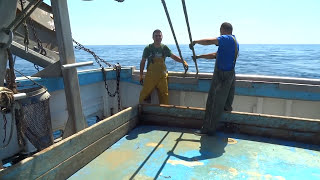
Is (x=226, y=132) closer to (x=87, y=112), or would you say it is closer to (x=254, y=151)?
(x=254, y=151)

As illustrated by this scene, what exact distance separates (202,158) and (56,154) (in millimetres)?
1780

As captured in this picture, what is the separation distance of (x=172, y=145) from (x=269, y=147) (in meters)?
1.37

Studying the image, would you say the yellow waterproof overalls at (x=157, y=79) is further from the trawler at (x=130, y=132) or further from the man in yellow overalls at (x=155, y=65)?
the trawler at (x=130, y=132)

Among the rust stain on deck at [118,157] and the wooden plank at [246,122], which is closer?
the rust stain on deck at [118,157]

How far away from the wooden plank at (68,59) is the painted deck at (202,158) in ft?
2.69

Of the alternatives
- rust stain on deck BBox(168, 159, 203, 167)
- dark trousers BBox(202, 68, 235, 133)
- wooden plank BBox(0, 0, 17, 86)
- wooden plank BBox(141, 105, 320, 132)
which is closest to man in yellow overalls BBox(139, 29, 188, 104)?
wooden plank BBox(141, 105, 320, 132)

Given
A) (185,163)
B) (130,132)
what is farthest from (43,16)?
(185,163)

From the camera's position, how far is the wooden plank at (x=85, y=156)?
285 cm

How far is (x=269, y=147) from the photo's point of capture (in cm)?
367

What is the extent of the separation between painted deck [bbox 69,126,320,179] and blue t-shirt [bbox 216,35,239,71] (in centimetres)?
110

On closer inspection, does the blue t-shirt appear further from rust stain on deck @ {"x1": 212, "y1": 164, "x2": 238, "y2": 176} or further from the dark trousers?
rust stain on deck @ {"x1": 212, "y1": 164, "x2": 238, "y2": 176}

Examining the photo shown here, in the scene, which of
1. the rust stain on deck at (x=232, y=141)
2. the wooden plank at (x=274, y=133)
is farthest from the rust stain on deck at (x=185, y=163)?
the wooden plank at (x=274, y=133)

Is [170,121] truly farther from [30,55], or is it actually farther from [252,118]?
[30,55]

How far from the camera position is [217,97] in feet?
13.2
